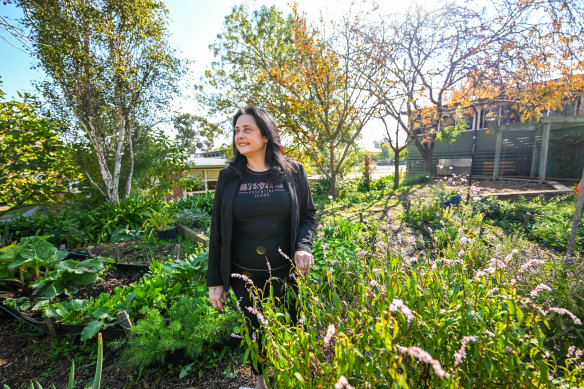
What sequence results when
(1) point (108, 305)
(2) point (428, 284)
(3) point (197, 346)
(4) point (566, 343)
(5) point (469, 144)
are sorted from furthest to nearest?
(5) point (469, 144), (1) point (108, 305), (3) point (197, 346), (4) point (566, 343), (2) point (428, 284)

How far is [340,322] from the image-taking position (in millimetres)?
1235

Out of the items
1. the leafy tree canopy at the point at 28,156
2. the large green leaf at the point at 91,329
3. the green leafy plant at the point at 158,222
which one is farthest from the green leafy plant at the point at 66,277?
the leafy tree canopy at the point at 28,156

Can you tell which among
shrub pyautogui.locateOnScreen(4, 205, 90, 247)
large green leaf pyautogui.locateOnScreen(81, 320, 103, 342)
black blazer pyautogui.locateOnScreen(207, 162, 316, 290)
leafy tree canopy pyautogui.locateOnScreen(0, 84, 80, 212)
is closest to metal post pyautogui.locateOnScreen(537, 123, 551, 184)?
black blazer pyautogui.locateOnScreen(207, 162, 316, 290)

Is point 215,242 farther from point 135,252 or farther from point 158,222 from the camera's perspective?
point 158,222

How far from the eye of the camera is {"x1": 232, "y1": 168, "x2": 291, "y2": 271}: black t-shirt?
1.72m

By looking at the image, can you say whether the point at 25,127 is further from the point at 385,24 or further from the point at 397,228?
the point at 385,24

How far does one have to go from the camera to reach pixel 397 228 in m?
5.48

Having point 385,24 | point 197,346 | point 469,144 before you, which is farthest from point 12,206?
point 469,144

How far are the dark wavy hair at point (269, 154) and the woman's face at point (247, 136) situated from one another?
0.04 meters

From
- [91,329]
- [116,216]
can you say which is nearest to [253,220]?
[91,329]

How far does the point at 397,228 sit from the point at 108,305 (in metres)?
4.96

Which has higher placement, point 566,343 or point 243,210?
point 243,210

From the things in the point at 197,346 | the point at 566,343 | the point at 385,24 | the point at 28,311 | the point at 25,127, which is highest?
the point at 385,24

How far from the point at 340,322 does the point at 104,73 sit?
7854 mm
